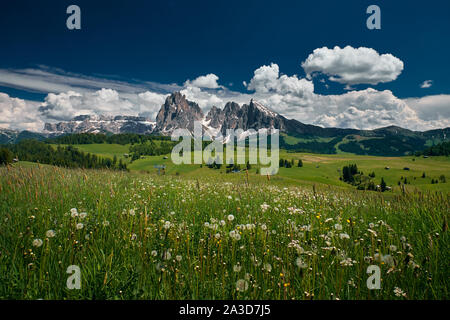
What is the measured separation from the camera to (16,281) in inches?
105

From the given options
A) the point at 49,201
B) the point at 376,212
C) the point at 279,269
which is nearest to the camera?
the point at 279,269

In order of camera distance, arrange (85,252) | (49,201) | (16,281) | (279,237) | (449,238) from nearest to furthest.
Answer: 1. (16,281)
2. (85,252)
3. (449,238)
4. (279,237)
5. (49,201)

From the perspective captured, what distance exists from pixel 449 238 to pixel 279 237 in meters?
2.95

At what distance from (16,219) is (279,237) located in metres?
5.13

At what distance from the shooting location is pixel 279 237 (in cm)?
418
